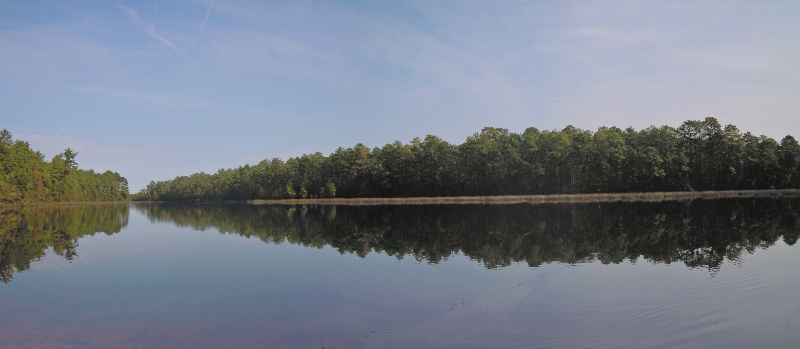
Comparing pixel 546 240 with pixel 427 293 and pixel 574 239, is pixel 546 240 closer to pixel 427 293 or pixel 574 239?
pixel 574 239

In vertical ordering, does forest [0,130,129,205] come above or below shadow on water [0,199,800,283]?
above

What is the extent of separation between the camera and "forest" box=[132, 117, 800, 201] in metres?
82.1

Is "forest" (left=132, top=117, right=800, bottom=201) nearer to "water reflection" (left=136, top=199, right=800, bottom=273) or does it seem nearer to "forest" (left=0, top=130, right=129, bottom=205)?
"water reflection" (left=136, top=199, right=800, bottom=273)

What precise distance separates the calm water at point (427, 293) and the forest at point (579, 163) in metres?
61.6

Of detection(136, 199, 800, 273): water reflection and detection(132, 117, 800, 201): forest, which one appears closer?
detection(136, 199, 800, 273): water reflection

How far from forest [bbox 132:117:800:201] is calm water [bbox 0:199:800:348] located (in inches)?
2425

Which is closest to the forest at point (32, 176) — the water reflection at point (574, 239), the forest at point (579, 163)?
the forest at point (579, 163)

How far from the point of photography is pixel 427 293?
14039 mm

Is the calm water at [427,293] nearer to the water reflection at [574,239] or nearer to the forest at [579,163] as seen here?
the water reflection at [574,239]

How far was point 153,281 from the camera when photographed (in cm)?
1772

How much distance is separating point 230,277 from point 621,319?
44.6 ft

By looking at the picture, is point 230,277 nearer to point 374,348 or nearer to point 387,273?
point 387,273

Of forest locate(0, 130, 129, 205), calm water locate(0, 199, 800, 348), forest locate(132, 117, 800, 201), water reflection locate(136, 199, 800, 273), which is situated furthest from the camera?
forest locate(0, 130, 129, 205)

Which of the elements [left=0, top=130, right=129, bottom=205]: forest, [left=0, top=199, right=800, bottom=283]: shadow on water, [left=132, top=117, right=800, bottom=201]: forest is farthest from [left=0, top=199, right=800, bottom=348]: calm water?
[left=0, top=130, right=129, bottom=205]: forest
